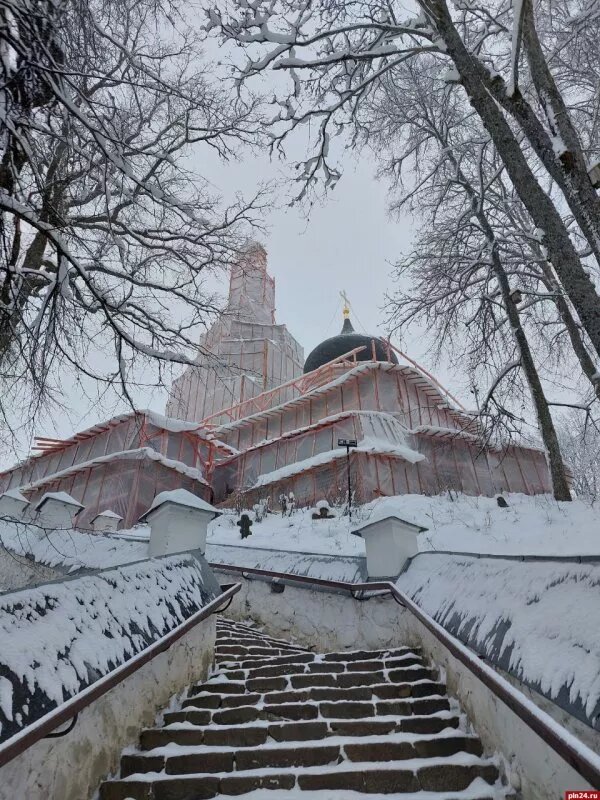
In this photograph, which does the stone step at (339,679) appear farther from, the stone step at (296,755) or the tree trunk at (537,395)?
→ the tree trunk at (537,395)

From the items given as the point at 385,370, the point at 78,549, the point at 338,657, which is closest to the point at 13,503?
the point at 78,549

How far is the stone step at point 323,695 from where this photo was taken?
154 inches

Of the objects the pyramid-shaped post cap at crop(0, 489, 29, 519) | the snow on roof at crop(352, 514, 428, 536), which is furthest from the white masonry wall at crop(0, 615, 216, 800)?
the pyramid-shaped post cap at crop(0, 489, 29, 519)

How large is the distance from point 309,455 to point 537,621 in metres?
17.2

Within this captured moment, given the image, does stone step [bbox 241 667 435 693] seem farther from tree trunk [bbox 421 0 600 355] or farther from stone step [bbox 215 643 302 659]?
tree trunk [bbox 421 0 600 355]

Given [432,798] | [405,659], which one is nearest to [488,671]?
[432,798]

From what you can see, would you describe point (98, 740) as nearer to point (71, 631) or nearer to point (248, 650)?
point (71, 631)

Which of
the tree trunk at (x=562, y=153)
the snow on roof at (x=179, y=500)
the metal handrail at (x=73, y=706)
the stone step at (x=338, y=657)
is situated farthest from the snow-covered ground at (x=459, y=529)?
the tree trunk at (x=562, y=153)

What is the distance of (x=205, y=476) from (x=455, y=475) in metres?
12.1

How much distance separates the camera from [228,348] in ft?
125

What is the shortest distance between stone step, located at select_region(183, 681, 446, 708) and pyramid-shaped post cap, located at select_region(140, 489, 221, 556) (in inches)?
153

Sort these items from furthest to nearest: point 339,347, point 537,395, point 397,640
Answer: point 339,347 → point 537,395 → point 397,640

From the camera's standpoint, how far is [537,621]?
264 centimetres

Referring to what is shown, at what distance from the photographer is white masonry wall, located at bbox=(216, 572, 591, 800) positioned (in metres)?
2.28
